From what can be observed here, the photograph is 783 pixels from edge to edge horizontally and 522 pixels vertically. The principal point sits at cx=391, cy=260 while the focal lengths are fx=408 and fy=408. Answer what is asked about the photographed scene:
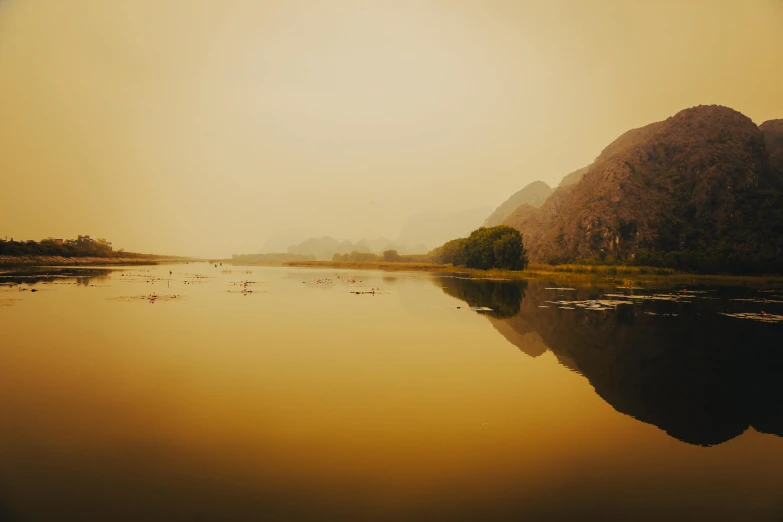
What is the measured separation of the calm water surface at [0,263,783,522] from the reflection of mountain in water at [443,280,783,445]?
Answer: 164 millimetres

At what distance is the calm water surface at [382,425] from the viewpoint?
10.5 metres

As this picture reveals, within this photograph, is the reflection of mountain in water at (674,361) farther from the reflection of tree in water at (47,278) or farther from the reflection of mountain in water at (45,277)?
the reflection of mountain in water at (45,277)

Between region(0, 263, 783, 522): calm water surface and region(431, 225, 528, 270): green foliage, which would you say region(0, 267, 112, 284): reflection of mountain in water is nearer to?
region(0, 263, 783, 522): calm water surface

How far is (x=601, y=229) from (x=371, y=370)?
664 ft

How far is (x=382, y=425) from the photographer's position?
15273mm

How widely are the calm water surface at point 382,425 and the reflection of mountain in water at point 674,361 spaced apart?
6.4 inches

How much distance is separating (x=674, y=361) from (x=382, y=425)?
21.9 metres

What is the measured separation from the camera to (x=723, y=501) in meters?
11.2

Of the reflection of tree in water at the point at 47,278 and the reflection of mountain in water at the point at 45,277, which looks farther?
the reflection of tree in water at the point at 47,278

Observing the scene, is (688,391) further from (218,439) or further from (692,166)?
(692,166)

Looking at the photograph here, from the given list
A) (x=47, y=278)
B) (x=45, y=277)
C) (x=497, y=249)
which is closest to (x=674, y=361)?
(x=47, y=278)

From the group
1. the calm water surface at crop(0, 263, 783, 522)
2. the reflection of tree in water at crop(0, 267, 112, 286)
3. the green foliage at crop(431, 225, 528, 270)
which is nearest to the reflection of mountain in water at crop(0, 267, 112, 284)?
the reflection of tree in water at crop(0, 267, 112, 286)

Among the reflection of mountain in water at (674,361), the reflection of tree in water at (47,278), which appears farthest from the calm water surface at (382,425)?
the reflection of tree in water at (47,278)

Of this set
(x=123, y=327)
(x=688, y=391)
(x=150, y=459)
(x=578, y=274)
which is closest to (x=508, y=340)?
(x=688, y=391)
